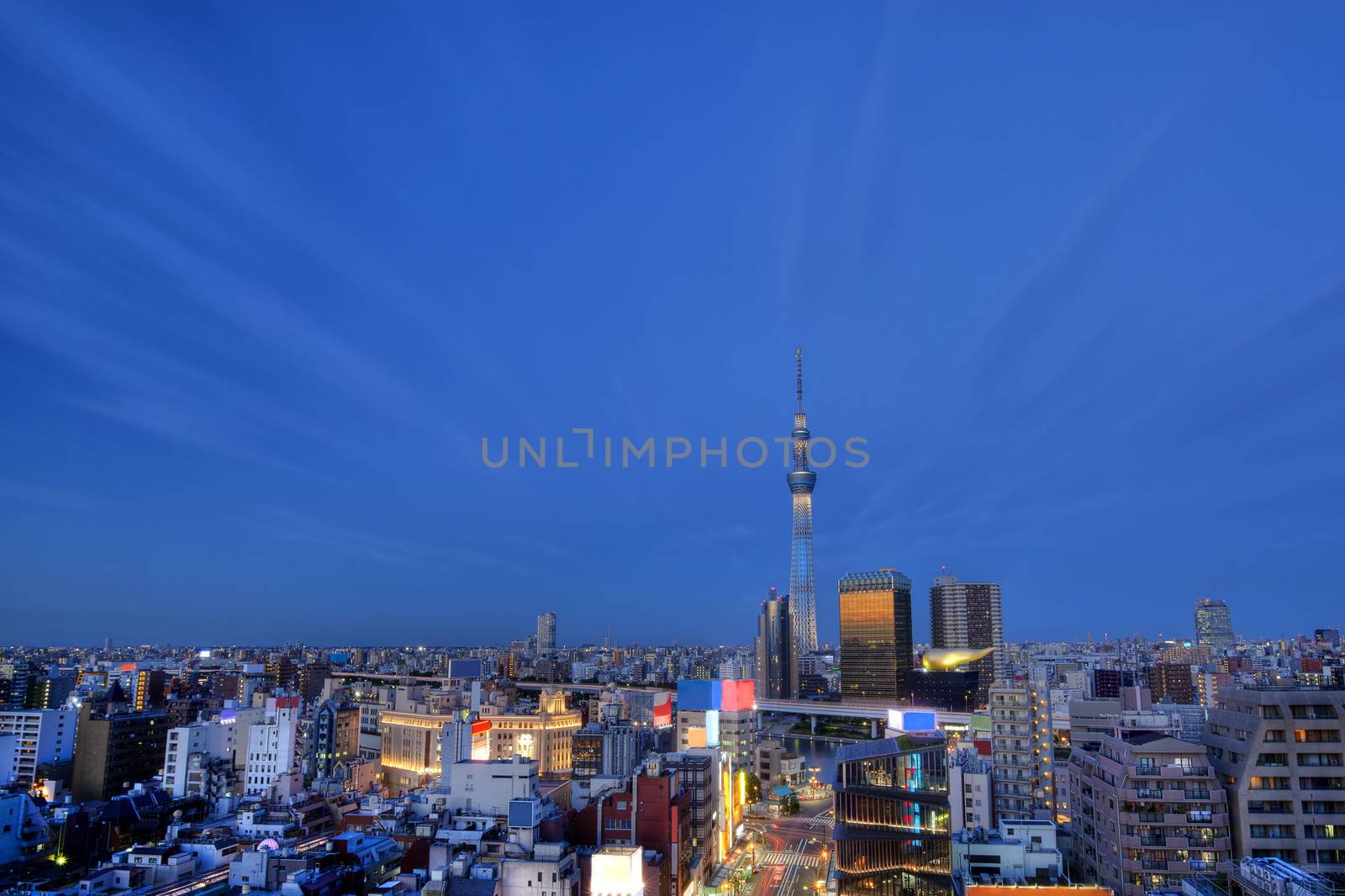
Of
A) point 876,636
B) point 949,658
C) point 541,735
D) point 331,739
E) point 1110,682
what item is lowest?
point 331,739

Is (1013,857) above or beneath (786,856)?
above

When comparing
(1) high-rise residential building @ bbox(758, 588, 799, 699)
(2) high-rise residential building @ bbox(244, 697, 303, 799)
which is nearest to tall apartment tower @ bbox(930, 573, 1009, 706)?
(1) high-rise residential building @ bbox(758, 588, 799, 699)

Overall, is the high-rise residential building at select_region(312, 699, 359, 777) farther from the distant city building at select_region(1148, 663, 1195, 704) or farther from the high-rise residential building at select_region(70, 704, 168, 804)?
the distant city building at select_region(1148, 663, 1195, 704)

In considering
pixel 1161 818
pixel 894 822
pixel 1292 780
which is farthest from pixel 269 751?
pixel 1292 780

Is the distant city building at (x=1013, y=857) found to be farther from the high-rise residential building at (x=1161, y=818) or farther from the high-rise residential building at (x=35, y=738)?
the high-rise residential building at (x=35, y=738)

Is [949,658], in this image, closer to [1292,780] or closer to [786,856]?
[786,856]

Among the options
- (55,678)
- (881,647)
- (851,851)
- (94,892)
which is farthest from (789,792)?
(881,647)
